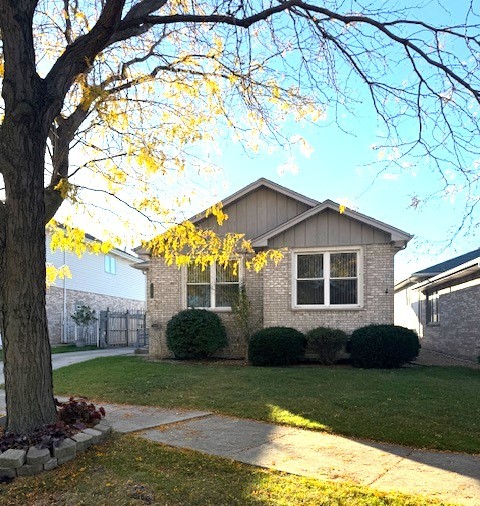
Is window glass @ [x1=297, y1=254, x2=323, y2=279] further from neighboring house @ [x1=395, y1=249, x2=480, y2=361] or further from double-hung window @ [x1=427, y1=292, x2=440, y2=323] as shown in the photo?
double-hung window @ [x1=427, y1=292, x2=440, y2=323]

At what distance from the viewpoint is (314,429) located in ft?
21.6

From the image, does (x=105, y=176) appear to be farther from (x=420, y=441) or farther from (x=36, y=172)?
(x=420, y=441)

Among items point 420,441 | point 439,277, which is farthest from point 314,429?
point 439,277

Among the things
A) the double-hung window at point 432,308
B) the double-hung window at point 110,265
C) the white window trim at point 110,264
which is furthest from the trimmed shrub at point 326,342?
the double-hung window at point 110,265

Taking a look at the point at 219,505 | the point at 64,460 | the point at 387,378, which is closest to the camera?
the point at 219,505

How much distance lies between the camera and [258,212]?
16234 mm

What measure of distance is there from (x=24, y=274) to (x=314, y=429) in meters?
4.06

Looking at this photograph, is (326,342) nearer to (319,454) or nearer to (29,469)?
(319,454)

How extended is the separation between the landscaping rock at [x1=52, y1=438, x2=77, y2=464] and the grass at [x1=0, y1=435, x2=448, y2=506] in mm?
87

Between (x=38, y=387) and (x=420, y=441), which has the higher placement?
(x=38, y=387)

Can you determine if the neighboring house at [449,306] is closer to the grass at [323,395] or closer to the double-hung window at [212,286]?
the grass at [323,395]

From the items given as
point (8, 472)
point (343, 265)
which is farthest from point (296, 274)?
point (8, 472)

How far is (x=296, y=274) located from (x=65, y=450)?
10.5 metres

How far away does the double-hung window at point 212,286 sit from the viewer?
15.8 metres
